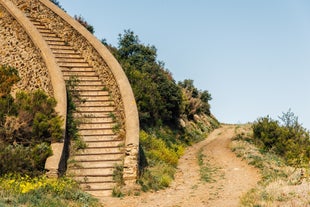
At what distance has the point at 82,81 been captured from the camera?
16859 millimetres

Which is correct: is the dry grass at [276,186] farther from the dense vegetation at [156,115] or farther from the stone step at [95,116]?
the stone step at [95,116]

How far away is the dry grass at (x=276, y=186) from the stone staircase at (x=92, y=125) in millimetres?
4315

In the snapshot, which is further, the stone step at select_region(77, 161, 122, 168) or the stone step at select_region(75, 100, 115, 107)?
the stone step at select_region(75, 100, 115, 107)

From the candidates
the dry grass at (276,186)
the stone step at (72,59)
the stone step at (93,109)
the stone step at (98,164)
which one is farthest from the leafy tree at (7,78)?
the dry grass at (276,186)

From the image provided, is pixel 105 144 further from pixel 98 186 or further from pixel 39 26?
pixel 39 26

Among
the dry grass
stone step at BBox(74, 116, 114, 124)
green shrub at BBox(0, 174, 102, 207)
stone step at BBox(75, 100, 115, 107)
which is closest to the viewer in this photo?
green shrub at BBox(0, 174, 102, 207)

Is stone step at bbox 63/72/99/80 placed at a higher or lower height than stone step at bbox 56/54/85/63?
lower

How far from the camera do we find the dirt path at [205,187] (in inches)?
424

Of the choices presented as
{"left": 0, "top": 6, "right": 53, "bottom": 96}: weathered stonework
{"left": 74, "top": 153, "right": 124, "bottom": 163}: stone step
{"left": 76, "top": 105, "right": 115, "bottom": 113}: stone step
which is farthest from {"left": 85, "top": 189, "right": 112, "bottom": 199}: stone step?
{"left": 0, "top": 6, "right": 53, "bottom": 96}: weathered stonework

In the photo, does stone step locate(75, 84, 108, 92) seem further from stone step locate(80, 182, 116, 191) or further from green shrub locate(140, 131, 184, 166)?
stone step locate(80, 182, 116, 191)

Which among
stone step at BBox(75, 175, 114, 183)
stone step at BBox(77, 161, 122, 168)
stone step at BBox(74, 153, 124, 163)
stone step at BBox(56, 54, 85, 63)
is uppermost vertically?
stone step at BBox(56, 54, 85, 63)

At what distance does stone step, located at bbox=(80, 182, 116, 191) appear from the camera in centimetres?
1182

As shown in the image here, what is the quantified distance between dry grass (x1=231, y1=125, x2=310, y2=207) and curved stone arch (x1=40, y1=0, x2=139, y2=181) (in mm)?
3647

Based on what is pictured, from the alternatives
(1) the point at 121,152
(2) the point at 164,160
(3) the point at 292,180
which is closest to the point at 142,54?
(2) the point at 164,160
